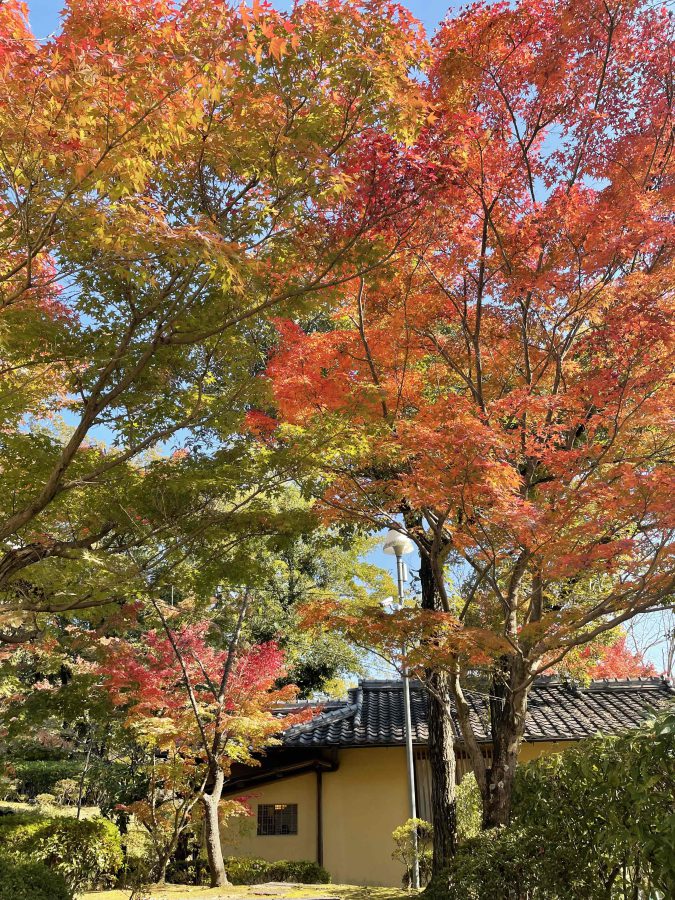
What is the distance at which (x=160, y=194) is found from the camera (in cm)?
568

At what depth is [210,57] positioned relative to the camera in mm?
4379

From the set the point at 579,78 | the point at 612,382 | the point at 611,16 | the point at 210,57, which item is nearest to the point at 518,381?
the point at 612,382

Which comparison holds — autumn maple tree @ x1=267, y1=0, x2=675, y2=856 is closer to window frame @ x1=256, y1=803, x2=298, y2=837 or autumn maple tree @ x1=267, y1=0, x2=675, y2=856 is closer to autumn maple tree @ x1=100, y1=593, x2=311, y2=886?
autumn maple tree @ x1=100, y1=593, x2=311, y2=886

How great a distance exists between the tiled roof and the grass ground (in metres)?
2.77

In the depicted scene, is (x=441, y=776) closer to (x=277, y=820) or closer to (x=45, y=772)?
(x=277, y=820)

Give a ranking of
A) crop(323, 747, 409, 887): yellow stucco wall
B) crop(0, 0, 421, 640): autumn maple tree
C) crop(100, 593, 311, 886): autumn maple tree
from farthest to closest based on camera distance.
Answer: crop(323, 747, 409, 887): yellow stucco wall
crop(100, 593, 311, 886): autumn maple tree
crop(0, 0, 421, 640): autumn maple tree

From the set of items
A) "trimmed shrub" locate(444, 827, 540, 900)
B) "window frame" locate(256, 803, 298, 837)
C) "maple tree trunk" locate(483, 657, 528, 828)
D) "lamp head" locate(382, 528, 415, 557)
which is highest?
"lamp head" locate(382, 528, 415, 557)

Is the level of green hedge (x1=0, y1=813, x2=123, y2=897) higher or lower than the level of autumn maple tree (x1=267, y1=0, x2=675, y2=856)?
lower

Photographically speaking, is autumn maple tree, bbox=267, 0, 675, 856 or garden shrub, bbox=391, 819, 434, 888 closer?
autumn maple tree, bbox=267, 0, 675, 856

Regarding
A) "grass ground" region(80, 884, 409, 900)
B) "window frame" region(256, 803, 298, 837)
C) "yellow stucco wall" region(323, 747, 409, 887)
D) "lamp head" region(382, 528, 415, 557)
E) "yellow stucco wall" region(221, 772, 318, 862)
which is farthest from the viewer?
"window frame" region(256, 803, 298, 837)

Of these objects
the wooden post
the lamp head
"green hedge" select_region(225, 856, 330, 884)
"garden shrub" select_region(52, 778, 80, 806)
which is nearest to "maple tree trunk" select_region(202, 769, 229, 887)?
"green hedge" select_region(225, 856, 330, 884)

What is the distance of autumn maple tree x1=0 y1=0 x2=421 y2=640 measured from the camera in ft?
13.8

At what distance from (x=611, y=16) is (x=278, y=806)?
14.4 meters

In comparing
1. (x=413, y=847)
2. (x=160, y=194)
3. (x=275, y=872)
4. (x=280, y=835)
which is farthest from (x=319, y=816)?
(x=160, y=194)
